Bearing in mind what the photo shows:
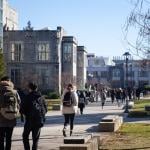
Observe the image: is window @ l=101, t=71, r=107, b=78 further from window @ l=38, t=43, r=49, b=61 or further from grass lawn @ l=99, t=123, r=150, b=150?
grass lawn @ l=99, t=123, r=150, b=150

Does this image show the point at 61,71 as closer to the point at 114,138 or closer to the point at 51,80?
the point at 51,80

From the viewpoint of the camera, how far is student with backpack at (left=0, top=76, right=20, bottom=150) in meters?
13.6

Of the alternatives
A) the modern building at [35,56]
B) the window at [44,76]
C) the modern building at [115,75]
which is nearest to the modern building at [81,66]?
the modern building at [35,56]

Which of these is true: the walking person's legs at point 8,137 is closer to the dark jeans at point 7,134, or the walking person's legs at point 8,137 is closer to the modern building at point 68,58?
the dark jeans at point 7,134

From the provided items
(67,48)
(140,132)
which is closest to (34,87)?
(140,132)

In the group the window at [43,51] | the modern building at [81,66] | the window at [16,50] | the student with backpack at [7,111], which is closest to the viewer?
the student with backpack at [7,111]

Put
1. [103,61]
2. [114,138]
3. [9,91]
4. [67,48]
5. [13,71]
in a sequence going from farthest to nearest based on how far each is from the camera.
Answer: [103,61] → [67,48] → [13,71] → [114,138] → [9,91]

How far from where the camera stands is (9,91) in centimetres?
1386

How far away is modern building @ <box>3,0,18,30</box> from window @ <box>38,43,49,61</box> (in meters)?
6.99

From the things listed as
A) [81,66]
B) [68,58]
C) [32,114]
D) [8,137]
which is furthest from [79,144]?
[81,66]

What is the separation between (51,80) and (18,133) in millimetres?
60792

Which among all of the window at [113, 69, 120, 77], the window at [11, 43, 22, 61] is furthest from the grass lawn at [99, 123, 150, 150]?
the window at [113, 69, 120, 77]

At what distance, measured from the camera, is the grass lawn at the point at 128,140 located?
53.4 feet

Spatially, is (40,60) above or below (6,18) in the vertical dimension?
below
